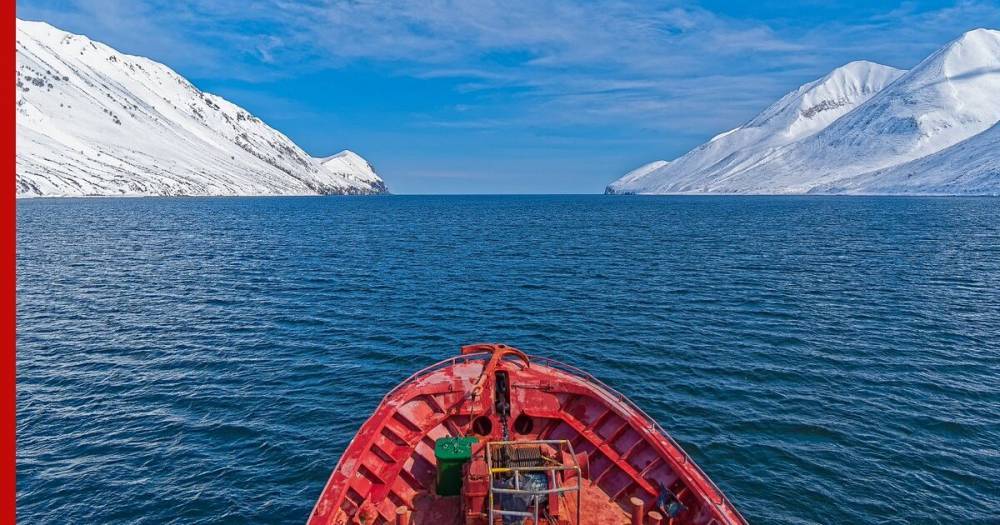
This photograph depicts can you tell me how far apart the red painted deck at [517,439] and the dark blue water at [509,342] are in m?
5.58

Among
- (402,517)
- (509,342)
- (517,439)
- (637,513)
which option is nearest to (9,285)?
(402,517)

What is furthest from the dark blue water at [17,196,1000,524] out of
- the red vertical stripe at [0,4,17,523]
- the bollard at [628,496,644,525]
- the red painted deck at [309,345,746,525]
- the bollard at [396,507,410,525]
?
the red vertical stripe at [0,4,17,523]

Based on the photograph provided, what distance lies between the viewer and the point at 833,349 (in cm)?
4031

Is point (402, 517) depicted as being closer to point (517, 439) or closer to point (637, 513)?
point (517, 439)

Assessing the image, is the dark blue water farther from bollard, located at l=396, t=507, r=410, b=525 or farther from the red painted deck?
bollard, located at l=396, t=507, r=410, b=525

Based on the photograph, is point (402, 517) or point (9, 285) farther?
point (402, 517)

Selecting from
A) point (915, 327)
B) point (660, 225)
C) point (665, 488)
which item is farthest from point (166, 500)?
point (660, 225)

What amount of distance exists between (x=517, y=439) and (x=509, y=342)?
20.9 meters

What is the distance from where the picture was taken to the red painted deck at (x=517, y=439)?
18812 mm

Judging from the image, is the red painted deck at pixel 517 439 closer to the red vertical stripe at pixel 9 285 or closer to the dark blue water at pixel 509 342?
the dark blue water at pixel 509 342

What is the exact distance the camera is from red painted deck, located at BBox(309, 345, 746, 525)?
18.8 m

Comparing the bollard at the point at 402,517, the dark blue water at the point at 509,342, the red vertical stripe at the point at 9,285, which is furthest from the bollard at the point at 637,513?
the red vertical stripe at the point at 9,285

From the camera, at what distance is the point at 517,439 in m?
22.4

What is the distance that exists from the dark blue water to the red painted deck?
5.58m
